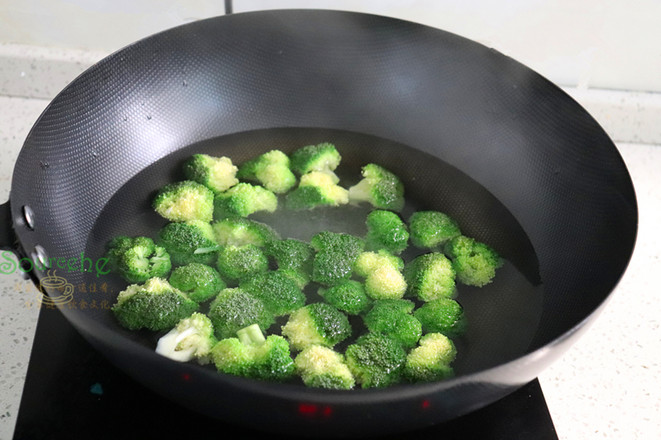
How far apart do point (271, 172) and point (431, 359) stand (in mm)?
557

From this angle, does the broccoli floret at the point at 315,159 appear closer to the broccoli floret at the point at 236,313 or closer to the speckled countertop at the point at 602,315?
the broccoli floret at the point at 236,313

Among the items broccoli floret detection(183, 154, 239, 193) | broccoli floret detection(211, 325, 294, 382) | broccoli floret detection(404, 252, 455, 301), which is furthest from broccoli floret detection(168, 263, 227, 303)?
broccoli floret detection(404, 252, 455, 301)

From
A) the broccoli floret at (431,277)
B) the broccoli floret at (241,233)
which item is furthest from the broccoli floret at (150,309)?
the broccoli floret at (431,277)

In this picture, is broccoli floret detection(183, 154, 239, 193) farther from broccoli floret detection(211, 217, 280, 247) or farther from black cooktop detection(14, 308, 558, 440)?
black cooktop detection(14, 308, 558, 440)

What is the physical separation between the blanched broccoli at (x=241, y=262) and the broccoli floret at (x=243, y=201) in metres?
0.12

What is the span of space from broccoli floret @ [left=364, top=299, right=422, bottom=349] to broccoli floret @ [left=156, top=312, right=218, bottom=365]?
273 mm

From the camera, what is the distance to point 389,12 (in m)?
1.82

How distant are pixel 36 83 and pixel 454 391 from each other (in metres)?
1.47

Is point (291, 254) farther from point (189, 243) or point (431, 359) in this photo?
point (431, 359)

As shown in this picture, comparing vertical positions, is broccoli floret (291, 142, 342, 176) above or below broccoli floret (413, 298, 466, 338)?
above

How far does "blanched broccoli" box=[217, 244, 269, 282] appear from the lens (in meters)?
1.35

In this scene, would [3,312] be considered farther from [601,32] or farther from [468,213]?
[601,32]

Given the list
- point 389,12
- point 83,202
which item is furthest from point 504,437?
point 389,12

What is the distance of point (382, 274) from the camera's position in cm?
133
